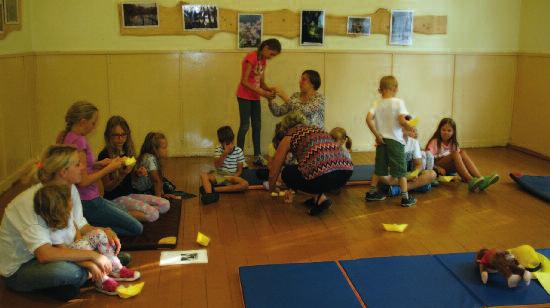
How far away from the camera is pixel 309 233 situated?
4824 mm

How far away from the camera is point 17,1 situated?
6648mm

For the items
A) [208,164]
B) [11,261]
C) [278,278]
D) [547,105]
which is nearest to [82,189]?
[11,261]

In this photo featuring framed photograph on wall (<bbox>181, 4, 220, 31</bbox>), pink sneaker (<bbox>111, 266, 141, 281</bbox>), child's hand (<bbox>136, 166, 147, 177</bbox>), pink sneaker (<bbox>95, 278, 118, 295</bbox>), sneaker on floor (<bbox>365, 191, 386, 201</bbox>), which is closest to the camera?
pink sneaker (<bbox>95, 278, 118, 295</bbox>)

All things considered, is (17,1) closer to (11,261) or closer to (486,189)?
(11,261)

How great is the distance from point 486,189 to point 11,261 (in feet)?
16.0

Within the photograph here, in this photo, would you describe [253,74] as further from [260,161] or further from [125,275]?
[125,275]

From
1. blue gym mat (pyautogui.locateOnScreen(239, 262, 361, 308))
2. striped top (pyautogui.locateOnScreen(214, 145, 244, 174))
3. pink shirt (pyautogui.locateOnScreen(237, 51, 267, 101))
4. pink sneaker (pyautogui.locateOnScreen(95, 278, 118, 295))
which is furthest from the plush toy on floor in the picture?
pink shirt (pyautogui.locateOnScreen(237, 51, 267, 101))

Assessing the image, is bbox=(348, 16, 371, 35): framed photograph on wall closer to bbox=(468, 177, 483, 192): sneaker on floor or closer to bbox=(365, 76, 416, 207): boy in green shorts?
bbox=(365, 76, 416, 207): boy in green shorts

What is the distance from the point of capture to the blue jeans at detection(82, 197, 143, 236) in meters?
4.45

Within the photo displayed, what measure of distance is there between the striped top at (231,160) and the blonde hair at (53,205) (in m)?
2.64

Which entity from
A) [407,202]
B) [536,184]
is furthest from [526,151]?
[407,202]

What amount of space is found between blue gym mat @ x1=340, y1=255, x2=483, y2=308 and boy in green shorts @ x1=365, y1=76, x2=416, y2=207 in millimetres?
1570

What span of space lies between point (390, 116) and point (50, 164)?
331cm

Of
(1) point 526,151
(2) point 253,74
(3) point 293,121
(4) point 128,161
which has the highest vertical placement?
(2) point 253,74
